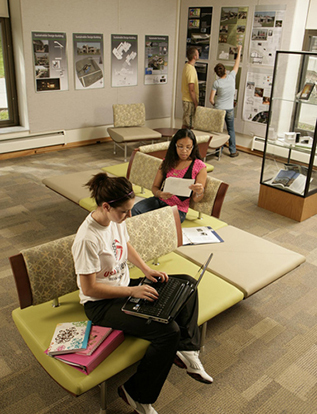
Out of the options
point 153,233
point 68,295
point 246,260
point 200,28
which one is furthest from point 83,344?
point 200,28

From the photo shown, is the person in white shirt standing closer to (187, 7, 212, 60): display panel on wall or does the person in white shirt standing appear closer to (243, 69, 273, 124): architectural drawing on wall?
(243, 69, 273, 124): architectural drawing on wall

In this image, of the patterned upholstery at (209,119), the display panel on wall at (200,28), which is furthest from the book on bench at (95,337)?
the display panel on wall at (200,28)

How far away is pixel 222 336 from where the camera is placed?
3.25 metres

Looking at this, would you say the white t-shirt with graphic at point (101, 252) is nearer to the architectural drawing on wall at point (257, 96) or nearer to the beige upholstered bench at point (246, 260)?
the beige upholstered bench at point (246, 260)

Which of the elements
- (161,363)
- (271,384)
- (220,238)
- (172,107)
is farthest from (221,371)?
(172,107)

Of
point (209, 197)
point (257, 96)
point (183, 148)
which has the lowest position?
point (209, 197)

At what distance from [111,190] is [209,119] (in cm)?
584

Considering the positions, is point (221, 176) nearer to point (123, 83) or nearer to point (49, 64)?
point (123, 83)

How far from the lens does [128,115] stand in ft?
26.6

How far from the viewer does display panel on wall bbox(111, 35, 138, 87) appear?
8.30 m

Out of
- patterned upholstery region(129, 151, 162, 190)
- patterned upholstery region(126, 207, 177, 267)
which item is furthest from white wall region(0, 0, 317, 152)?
patterned upholstery region(126, 207, 177, 267)

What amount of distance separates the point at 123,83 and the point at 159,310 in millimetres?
6975

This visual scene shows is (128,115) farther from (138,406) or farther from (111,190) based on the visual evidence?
(138,406)

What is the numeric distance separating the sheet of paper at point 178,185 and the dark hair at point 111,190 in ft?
5.14
